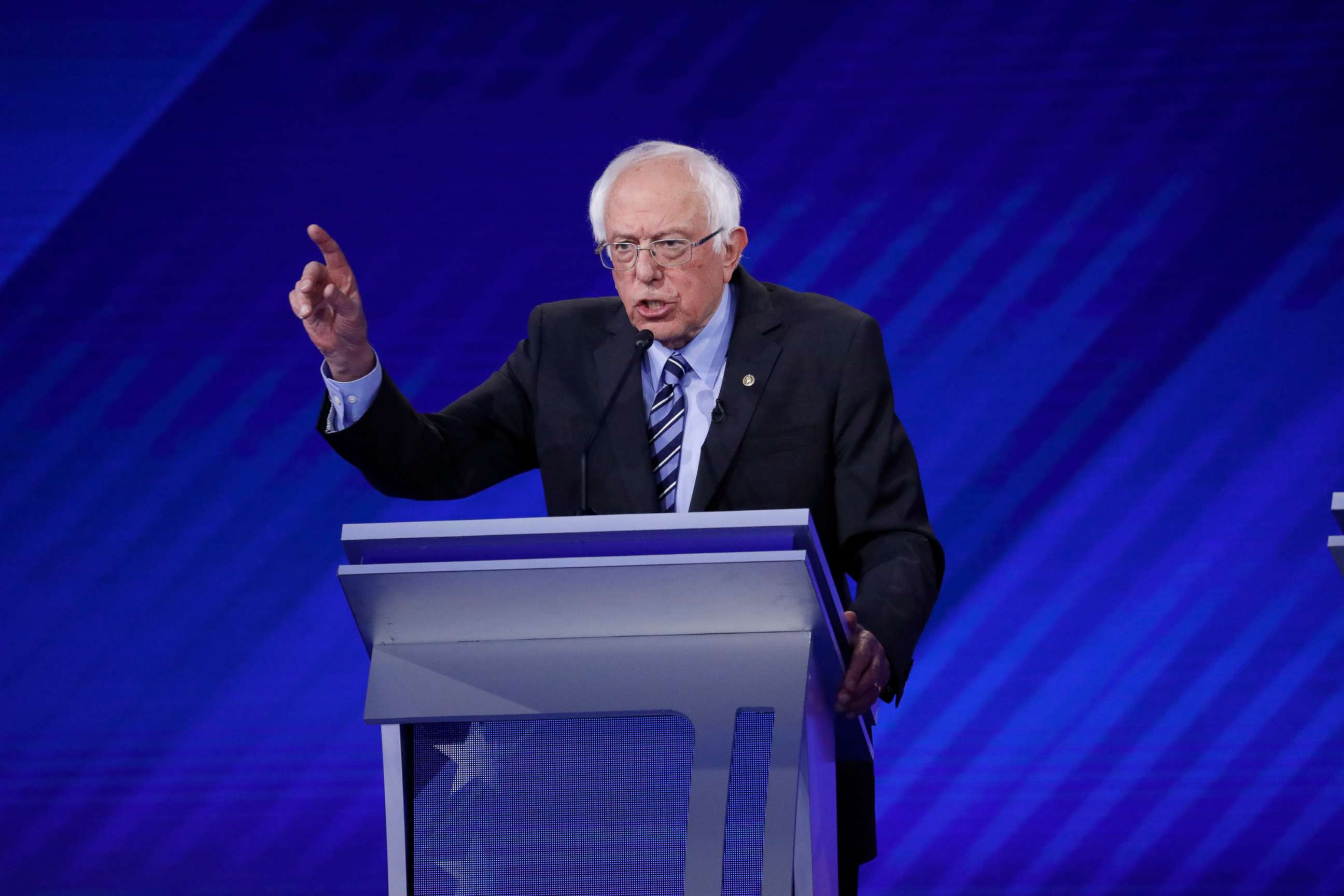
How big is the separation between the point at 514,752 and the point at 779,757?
0.84 feet

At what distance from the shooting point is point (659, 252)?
2.28 m

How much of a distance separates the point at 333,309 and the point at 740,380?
55 cm

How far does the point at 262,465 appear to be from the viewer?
12.9 feet

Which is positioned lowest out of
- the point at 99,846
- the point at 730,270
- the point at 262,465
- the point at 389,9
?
the point at 99,846

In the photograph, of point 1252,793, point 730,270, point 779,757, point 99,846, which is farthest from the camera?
point 99,846

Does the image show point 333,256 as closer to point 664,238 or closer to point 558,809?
point 664,238

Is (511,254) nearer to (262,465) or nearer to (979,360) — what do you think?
(262,465)

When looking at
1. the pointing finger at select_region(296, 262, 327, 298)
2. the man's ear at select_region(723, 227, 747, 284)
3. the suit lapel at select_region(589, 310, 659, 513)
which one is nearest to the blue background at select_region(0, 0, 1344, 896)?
the man's ear at select_region(723, 227, 747, 284)

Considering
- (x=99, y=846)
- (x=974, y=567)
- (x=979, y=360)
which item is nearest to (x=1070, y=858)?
(x=974, y=567)

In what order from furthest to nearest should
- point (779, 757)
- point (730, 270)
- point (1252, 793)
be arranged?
point (1252, 793)
point (730, 270)
point (779, 757)

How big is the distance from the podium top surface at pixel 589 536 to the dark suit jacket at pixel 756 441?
0.49 metres

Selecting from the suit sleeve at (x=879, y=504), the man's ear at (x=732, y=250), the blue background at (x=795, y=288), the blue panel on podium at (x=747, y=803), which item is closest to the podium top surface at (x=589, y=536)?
the blue panel on podium at (x=747, y=803)

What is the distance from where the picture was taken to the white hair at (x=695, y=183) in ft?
7.62

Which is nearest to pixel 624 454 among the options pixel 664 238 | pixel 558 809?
pixel 664 238
